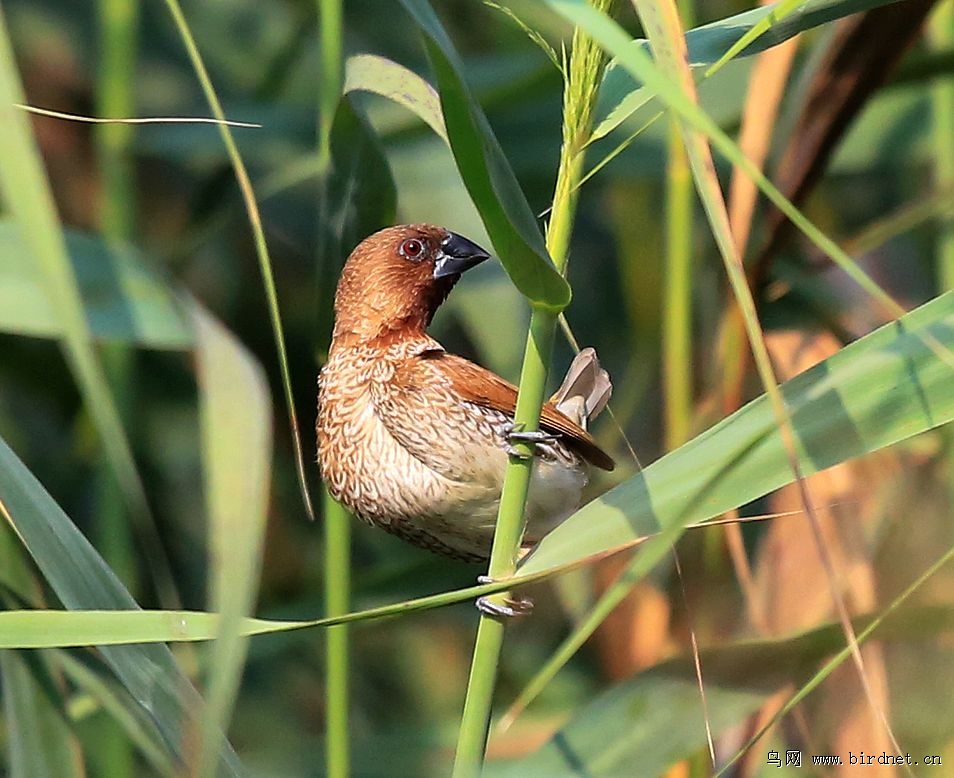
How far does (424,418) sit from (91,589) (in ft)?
2.94

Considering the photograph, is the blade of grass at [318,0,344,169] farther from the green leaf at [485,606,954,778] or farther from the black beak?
the green leaf at [485,606,954,778]

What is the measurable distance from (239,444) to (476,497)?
954 millimetres

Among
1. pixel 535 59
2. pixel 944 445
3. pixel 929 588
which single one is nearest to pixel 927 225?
pixel 944 445

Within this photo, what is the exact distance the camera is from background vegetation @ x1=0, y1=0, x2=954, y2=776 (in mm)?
1077

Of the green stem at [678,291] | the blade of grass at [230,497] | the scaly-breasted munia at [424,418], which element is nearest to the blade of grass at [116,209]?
the scaly-breasted munia at [424,418]

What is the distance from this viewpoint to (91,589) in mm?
1116

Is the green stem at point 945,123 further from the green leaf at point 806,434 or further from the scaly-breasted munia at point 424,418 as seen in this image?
the green leaf at point 806,434

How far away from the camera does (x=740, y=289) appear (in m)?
0.89

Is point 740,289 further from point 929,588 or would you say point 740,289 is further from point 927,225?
point 927,225

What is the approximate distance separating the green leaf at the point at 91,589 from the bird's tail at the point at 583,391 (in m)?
1.09

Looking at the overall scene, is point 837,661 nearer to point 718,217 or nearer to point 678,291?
point 718,217

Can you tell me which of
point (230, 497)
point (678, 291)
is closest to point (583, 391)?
point (678, 291)

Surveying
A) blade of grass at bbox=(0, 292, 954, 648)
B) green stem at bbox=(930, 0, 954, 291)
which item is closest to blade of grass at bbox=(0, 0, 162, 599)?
blade of grass at bbox=(0, 292, 954, 648)

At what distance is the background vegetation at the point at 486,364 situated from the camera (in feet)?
3.53
